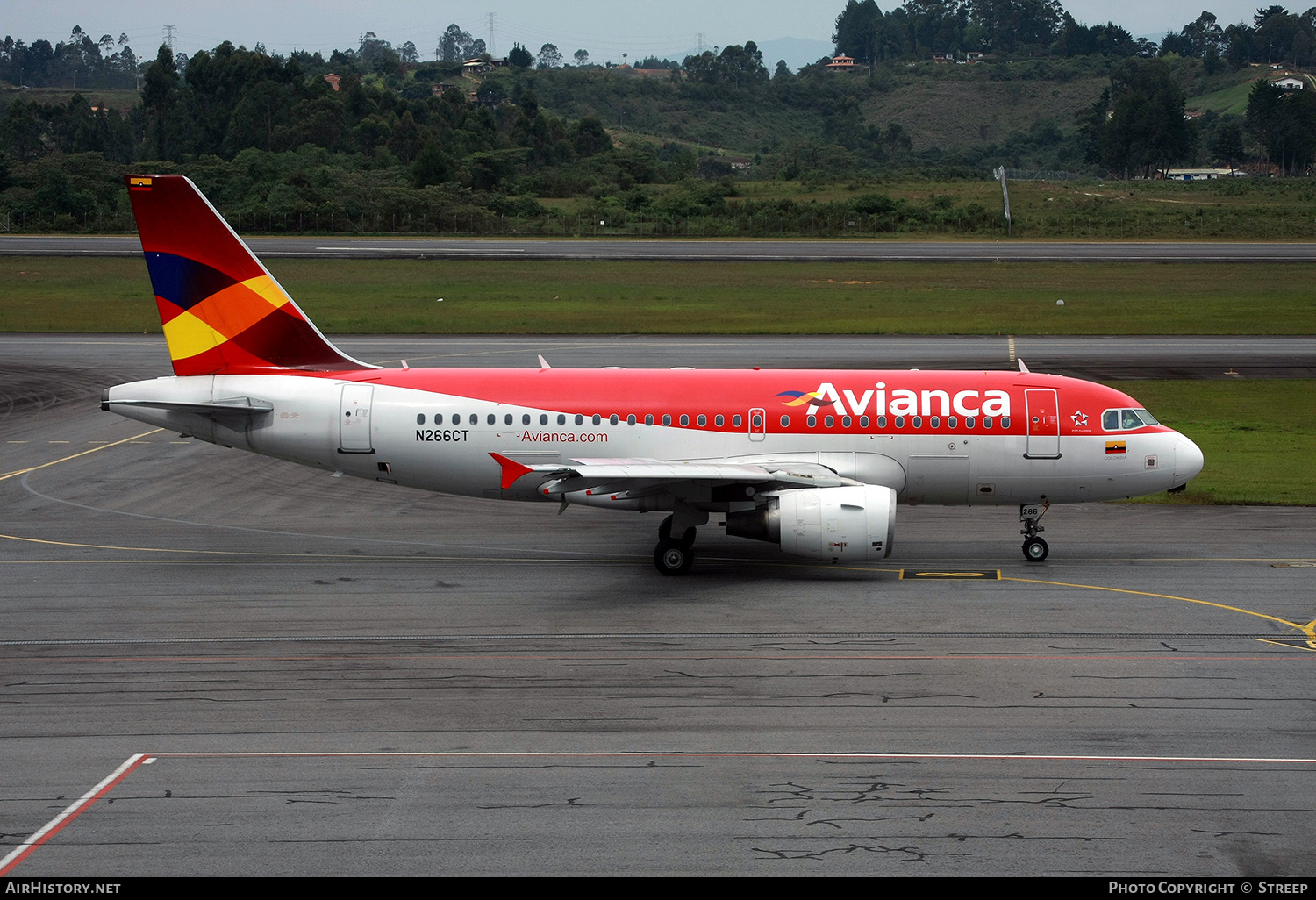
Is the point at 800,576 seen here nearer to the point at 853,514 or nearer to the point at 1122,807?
the point at 853,514

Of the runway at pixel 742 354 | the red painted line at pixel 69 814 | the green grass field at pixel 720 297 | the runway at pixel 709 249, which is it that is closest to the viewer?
the red painted line at pixel 69 814

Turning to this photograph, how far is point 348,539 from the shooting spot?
32688 mm

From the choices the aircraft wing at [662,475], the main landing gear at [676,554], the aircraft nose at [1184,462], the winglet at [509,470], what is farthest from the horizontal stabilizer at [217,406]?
the aircraft nose at [1184,462]

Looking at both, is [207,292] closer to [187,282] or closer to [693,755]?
[187,282]

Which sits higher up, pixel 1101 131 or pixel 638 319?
pixel 1101 131

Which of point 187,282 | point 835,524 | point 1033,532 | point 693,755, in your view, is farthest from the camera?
point 187,282

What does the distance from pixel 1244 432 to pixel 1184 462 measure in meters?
16.4

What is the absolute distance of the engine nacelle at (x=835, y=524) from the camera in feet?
88.5

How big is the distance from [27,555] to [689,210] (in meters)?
102

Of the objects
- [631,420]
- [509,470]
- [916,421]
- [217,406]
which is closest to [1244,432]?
[916,421]

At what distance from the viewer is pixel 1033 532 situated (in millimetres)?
30547

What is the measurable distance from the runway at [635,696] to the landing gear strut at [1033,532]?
638 mm

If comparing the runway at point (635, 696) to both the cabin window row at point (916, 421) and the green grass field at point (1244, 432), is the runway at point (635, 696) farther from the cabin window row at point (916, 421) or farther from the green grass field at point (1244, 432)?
the cabin window row at point (916, 421)
